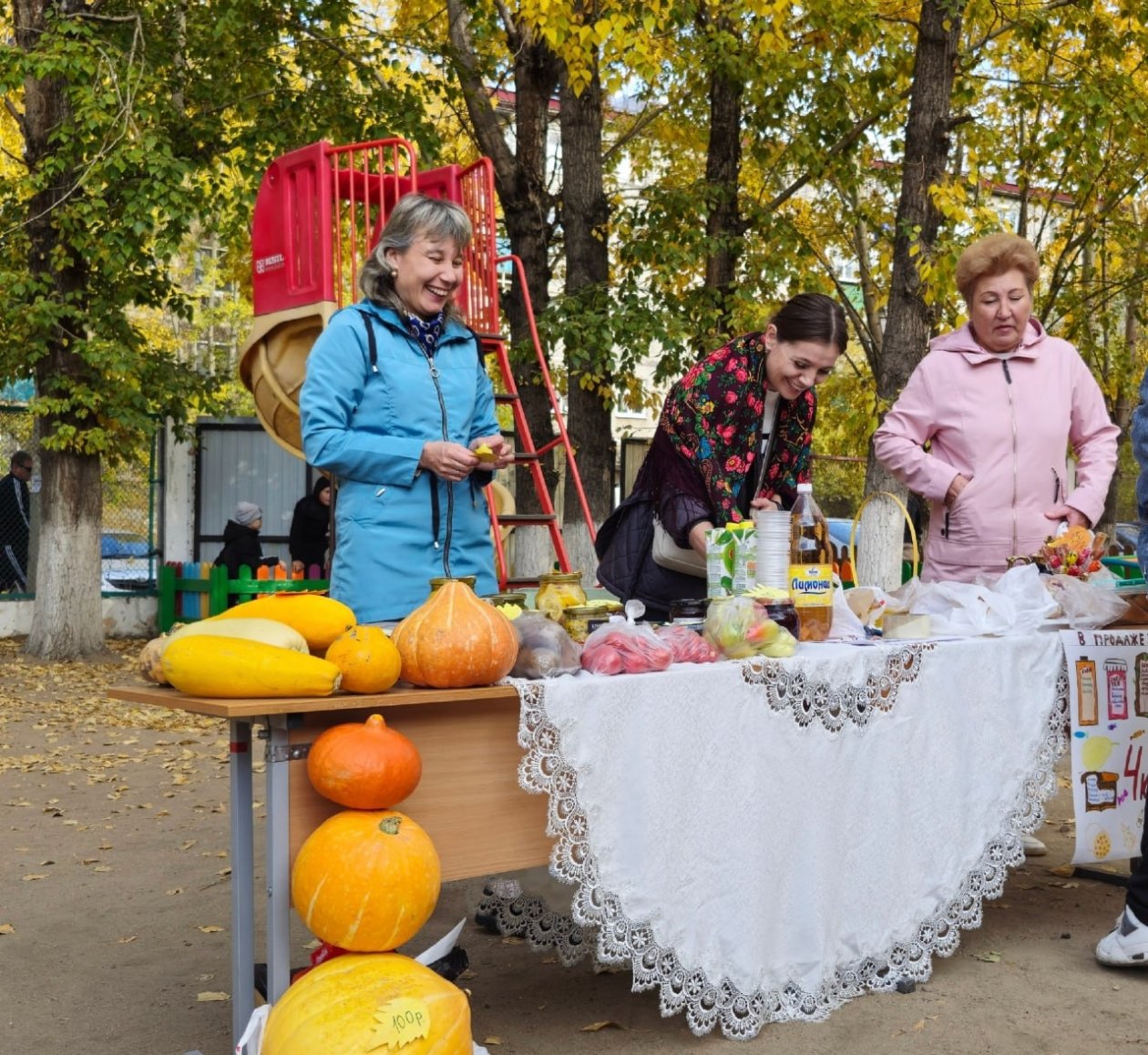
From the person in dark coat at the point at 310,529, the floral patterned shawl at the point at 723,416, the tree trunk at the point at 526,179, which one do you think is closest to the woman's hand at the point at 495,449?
the floral patterned shawl at the point at 723,416

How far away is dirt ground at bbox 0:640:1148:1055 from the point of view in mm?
3631

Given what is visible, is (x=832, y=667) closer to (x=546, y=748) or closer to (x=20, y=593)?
(x=546, y=748)

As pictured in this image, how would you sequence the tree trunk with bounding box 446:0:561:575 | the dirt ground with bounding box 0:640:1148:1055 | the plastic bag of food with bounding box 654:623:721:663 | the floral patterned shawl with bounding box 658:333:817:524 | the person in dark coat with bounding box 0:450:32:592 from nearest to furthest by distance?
the plastic bag of food with bounding box 654:623:721:663 → the dirt ground with bounding box 0:640:1148:1055 → the floral patterned shawl with bounding box 658:333:817:524 → the tree trunk with bounding box 446:0:561:575 → the person in dark coat with bounding box 0:450:32:592

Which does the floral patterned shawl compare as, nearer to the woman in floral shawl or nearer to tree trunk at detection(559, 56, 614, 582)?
the woman in floral shawl

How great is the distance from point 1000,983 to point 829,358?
188cm

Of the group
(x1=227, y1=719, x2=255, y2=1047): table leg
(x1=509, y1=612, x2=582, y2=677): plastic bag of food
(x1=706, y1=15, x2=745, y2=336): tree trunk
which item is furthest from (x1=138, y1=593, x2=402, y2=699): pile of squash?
(x1=706, y1=15, x2=745, y2=336): tree trunk

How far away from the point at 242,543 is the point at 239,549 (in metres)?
0.08

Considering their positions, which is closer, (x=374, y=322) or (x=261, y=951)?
(x=374, y=322)

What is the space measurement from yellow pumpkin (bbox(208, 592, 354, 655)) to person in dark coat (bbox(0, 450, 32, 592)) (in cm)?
1261

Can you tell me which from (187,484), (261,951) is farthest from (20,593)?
(261,951)

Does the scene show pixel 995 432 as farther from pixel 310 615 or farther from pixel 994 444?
pixel 310 615

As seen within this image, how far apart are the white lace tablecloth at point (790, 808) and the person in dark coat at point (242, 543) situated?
458 inches

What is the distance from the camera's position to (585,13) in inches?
396

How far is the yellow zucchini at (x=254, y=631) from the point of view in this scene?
2.93m
